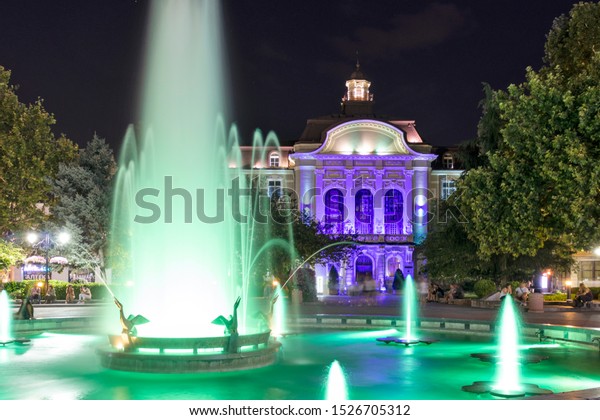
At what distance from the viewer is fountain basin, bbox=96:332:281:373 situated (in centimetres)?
1416

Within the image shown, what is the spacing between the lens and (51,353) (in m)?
17.4

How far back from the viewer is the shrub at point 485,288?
36.6 metres

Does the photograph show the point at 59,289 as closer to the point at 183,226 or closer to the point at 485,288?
the point at 485,288

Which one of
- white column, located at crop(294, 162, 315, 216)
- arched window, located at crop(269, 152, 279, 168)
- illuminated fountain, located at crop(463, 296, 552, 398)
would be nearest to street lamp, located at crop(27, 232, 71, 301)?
white column, located at crop(294, 162, 315, 216)

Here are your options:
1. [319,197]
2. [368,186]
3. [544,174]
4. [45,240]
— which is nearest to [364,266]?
[368,186]

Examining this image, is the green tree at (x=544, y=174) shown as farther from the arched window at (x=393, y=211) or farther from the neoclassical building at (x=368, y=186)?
the arched window at (x=393, y=211)

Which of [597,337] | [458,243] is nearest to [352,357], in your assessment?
[597,337]

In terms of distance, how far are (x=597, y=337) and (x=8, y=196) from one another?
34.7 metres

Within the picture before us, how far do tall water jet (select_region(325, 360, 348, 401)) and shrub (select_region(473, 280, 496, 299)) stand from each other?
22.5 metres

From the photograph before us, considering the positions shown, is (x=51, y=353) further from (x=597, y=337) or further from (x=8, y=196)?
(x=8, y=196)

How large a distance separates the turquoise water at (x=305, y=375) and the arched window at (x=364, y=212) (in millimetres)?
45934

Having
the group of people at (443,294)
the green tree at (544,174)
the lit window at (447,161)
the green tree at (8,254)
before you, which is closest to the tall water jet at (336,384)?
the green tree at (544,174)

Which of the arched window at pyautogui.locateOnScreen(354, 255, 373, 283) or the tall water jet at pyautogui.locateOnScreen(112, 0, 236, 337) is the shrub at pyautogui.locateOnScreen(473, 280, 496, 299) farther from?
the arched window at pyautogui.locateOnScreen(354, 255, 373, 283)

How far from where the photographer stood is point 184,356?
1417 centimetres
